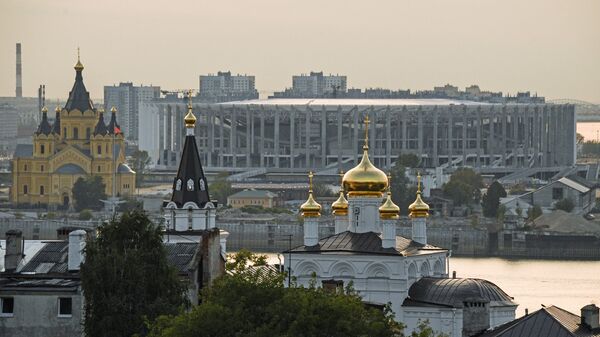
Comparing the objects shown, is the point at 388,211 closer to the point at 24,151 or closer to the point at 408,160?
the point at 24,151

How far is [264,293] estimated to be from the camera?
2395 cm

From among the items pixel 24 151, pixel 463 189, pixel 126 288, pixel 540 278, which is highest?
pixel 126 288

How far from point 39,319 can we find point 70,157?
6845 centimetres

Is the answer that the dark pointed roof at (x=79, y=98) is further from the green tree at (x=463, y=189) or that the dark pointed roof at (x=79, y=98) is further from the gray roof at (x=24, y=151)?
the green tree at (x=463, y=189)

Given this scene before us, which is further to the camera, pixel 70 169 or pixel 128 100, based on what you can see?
pixel 128 100

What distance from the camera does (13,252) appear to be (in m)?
27.1

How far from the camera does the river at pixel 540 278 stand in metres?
49.6

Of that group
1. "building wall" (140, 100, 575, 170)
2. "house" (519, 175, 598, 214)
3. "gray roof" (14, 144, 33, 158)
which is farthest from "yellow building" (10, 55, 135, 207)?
"building wall" (140, 100, 575, 170)

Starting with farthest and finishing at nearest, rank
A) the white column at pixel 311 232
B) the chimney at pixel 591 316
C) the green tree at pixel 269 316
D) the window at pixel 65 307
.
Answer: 1. the white column at pixel 311 232
2. the chimney at pixel 591 316
3. the window at pixel 65 307
4. the green tree at pixel 269 316

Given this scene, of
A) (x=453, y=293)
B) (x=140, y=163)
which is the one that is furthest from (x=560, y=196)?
(x=453, y=293)

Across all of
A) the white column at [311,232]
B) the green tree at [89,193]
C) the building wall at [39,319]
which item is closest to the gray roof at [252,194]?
the green tree at [89,193]

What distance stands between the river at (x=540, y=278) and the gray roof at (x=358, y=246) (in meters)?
6.26

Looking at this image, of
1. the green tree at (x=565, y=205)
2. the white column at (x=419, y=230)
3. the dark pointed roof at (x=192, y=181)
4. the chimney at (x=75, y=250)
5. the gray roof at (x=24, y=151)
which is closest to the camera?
the chimney at (x=75, y=250)

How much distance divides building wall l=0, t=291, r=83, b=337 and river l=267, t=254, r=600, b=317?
18.7 m
